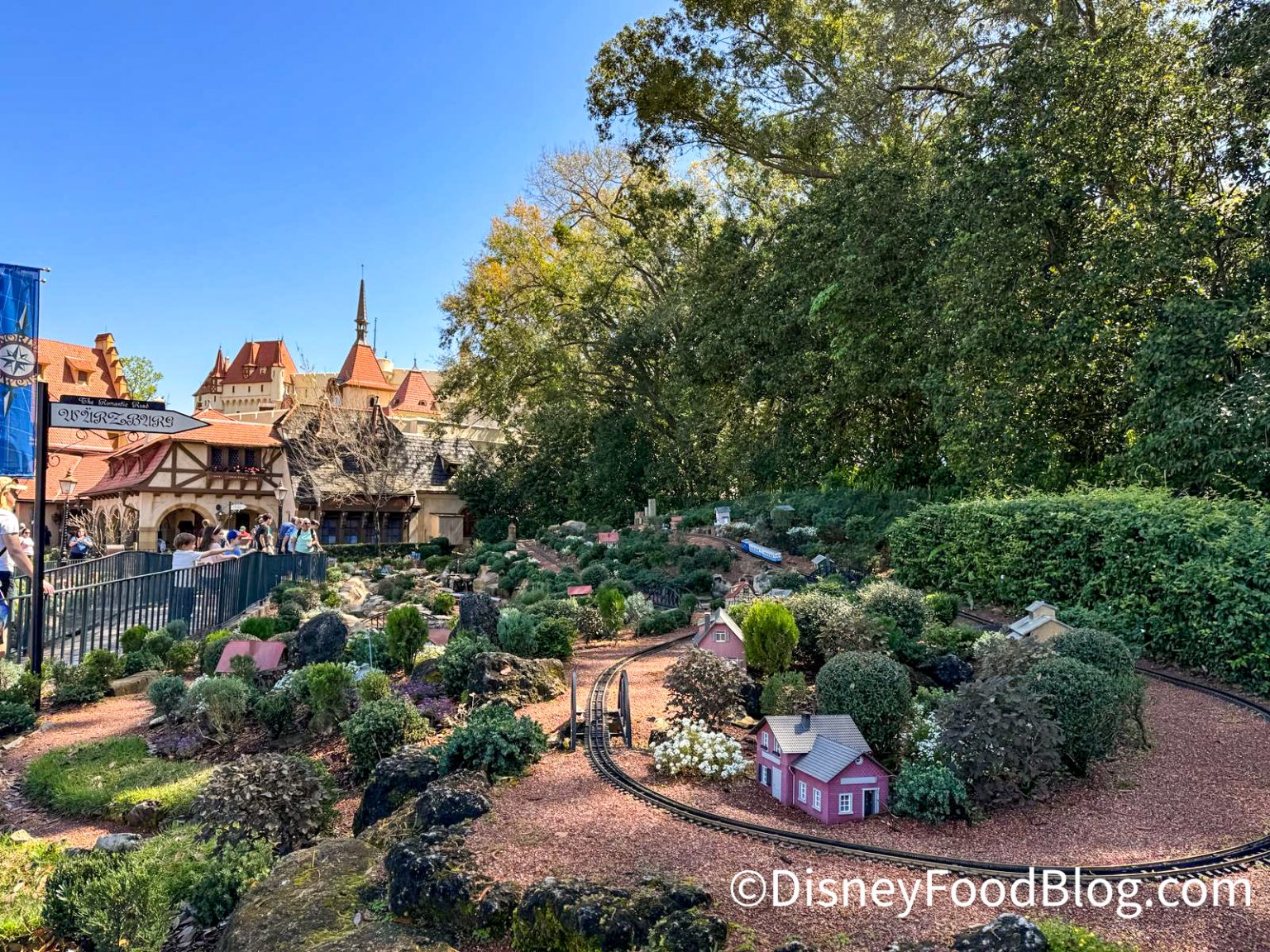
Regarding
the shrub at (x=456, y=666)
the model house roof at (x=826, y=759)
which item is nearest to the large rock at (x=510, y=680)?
the shrub at (x=456, y=666)

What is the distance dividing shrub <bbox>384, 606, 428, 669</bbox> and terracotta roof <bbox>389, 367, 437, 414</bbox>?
4190 cm

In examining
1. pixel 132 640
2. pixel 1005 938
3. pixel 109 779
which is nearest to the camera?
pixel 1005 938

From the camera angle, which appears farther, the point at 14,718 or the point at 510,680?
the point at 14,718

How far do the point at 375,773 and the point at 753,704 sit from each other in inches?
128

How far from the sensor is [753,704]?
7062 mm

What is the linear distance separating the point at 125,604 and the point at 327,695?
601 centimetres

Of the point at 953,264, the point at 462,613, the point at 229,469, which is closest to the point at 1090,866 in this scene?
the point at 462,613

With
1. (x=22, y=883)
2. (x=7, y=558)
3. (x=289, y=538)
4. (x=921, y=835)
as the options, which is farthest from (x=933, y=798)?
(x=289, y=538)

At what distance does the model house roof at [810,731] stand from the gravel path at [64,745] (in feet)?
16.4

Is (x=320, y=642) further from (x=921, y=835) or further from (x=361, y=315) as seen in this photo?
(x=361, y=315)

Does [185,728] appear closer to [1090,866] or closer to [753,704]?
[753,704]

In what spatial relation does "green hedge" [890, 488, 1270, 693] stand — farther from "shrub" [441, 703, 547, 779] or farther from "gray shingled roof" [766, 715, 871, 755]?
"shrub" [441, 703, 547, 779]

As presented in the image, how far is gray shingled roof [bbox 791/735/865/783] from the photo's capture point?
4965 millimetres

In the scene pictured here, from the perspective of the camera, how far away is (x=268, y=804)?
5.19 m
